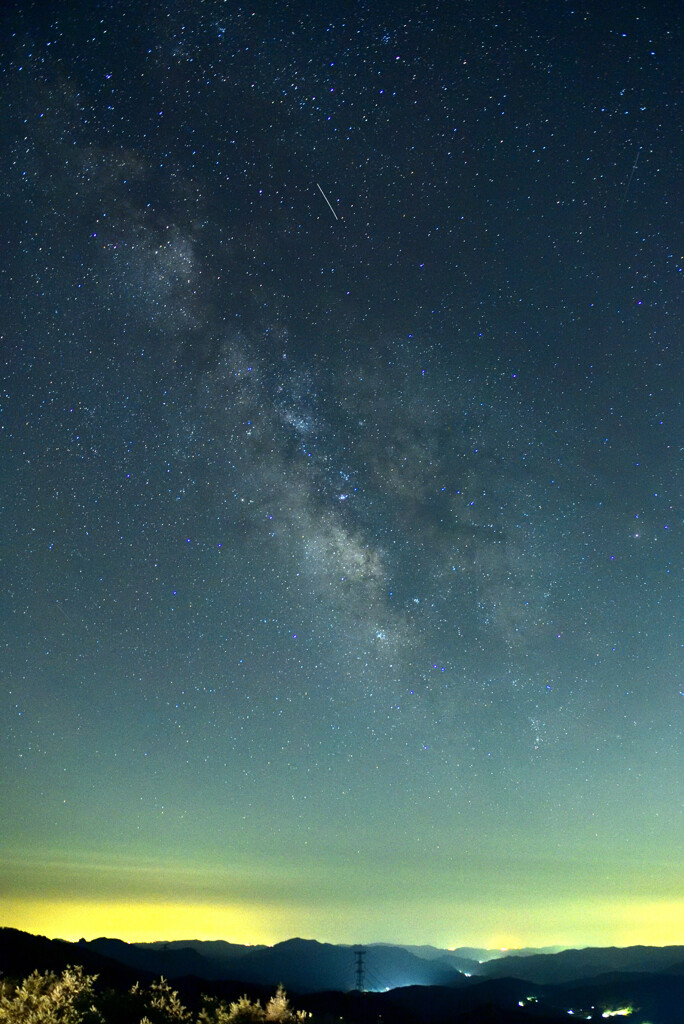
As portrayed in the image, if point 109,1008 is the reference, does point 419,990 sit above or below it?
below

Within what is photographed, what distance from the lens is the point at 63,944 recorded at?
5391 centimetres

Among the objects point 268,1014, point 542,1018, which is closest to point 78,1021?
point 268,1014

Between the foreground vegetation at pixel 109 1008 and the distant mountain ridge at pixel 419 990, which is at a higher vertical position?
the foreground vegetation at pixel 109 1008

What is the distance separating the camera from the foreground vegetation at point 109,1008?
11.6 meters

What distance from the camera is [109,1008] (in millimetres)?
13086

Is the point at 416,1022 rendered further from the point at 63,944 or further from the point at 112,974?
the point at 63,944

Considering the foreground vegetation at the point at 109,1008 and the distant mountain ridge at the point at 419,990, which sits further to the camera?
the distant mountain ridge at the point at 419,990

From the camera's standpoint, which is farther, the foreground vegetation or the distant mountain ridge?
the distant mountain ridge

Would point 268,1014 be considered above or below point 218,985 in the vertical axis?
above

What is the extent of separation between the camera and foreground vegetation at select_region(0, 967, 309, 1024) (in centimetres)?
1155

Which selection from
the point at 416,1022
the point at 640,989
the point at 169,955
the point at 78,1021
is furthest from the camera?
the point at 169,955

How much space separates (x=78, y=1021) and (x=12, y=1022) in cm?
135

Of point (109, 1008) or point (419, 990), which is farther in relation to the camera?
point (419, 990)

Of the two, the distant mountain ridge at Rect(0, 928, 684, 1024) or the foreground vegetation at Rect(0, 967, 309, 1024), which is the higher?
the foreground vegetation at Rect(0, 967, 309, 1024)
